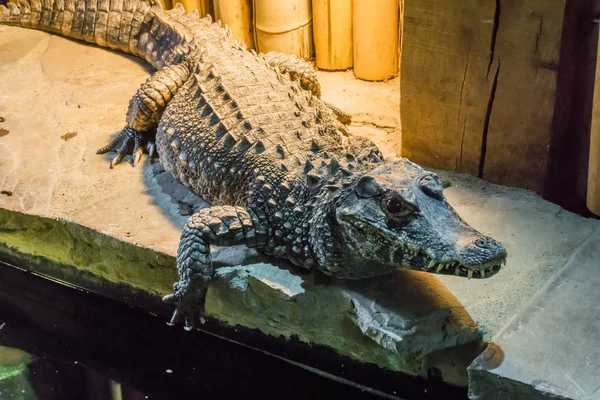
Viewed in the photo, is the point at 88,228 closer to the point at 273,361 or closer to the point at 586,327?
the point at 273,361

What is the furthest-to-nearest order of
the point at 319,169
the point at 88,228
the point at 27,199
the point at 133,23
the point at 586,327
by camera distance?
1. the point at 133,23
2. the point at 27,199
3. the point at 88,228
4. the point at 319,169
5. the point at 586,327

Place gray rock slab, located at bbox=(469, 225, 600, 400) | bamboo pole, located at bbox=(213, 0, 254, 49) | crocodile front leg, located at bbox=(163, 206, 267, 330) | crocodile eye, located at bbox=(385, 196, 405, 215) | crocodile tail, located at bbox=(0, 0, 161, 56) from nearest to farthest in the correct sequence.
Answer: gray rock slab, located at bbox=(469, 225, 600, 400)
crocodile eye, located at bbox=(385, 196, 405, 215)
crocodile front leg, located at bbox=(163, 206, 267, 330)
bamboo pole, located at bbox=(213, 0, 254, 49)
crocodile tail, located at bbox=(0, 0, 161, 56)

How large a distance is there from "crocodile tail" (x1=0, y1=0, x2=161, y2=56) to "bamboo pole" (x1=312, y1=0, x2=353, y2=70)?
130cm

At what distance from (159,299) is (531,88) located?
2.26 m

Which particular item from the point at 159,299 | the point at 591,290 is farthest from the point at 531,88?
the point at 159,299

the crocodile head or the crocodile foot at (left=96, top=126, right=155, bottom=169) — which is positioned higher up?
the crocodile head

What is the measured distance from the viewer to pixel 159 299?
4293 mm

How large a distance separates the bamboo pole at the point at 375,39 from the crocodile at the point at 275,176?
575 millimetres

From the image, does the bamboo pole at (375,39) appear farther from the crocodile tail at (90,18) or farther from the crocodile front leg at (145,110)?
the crocodile tail at (90,18)

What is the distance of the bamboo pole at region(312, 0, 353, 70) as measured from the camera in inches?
228

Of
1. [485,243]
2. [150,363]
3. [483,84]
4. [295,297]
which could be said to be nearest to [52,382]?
[150,363]

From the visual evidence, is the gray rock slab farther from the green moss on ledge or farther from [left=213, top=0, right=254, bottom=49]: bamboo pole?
[left=213, top=0, right=254, bottom=49]: bamboo pole

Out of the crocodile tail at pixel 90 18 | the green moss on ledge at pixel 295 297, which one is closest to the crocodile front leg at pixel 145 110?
the green moss on ledge at pixel 295 297

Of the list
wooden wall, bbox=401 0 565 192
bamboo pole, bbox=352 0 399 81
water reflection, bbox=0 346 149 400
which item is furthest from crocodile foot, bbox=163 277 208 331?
bamboo pole, bbox=352 0 399 81
